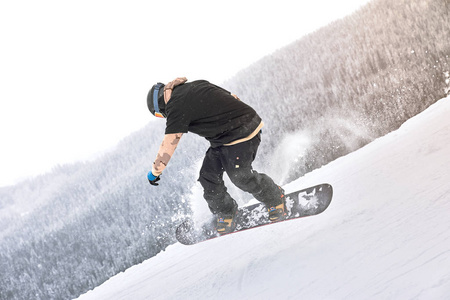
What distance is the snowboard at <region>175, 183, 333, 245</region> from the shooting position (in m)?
3.88

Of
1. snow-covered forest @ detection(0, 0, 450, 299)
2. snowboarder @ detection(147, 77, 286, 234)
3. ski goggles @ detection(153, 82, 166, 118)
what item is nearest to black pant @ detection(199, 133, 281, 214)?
snowboarder @ detection(147, 77, 286, 234)

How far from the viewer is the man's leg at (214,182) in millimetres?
3908

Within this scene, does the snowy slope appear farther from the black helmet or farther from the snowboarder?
the black helmet

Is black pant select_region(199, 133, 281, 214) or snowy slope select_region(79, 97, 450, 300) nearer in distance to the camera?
snowy slope select_region(79, 97, 450, 300)

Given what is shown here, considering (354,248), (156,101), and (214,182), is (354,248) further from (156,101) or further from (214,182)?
(156,101)

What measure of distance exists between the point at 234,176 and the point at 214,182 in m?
0.40

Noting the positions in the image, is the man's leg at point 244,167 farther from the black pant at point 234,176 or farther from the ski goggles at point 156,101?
the ski goggles at point 156,101

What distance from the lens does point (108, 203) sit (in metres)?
10.5

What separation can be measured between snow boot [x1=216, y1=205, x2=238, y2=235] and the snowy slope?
0.13 meters

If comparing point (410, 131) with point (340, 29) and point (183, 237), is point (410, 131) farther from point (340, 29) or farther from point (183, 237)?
point (340, 29)

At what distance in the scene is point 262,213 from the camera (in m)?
4.29

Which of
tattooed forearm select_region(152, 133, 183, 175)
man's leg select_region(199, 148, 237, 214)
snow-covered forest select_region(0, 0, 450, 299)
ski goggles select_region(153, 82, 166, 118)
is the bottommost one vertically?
snow-covered forest select_region(0, 0, 450, 299)

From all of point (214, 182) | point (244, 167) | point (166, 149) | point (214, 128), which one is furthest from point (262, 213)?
point (166, 149)

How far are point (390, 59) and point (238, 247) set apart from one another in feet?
27.2
